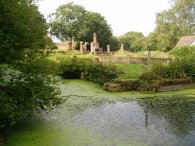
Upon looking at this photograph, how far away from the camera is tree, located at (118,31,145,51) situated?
81.2 metres

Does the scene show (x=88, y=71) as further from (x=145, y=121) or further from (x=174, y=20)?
(x=174, y=20)

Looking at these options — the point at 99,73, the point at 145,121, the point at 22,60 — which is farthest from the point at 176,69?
the point at 22,60

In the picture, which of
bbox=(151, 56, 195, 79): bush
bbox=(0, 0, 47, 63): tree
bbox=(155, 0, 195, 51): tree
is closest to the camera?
bbox=(0, 0, 47, 63): tree

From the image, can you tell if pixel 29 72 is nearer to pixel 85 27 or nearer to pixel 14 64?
pixel 14 64

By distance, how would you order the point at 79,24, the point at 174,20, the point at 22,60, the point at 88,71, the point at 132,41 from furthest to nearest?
the point at 132,41
the point at 79,24
the point at 174,20
the point at 88,71
the point at 22,60

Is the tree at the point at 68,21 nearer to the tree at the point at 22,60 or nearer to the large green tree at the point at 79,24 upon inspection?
the large green tree at the point at 79,24

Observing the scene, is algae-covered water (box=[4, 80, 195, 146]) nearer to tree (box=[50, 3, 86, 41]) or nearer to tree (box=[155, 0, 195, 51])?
tree (box=[155, 0, 195, 51])

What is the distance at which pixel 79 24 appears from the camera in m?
70.4

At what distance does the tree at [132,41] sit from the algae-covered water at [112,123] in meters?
62.7

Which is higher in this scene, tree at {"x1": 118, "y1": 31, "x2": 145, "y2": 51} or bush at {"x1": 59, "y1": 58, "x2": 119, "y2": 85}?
tree at {"x1": 118, "y1": 31, "x2": 145, "y2": 51}

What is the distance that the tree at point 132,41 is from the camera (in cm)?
8119

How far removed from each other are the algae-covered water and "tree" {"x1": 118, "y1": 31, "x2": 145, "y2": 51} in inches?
2469

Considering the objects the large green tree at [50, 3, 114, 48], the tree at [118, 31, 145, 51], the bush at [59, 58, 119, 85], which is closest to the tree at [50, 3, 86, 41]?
the large green tree at [50, 3, 114, 48]

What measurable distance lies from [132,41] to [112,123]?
8736 cm
